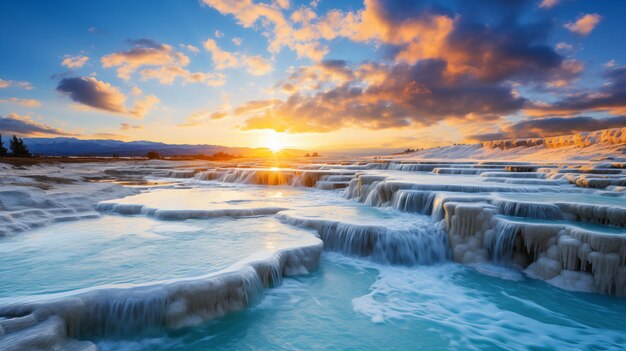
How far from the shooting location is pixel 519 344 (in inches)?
183

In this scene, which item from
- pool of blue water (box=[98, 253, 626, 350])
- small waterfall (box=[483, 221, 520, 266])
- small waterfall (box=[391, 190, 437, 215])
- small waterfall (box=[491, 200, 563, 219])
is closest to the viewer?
pool of blue water (box=[98, 253, 626, 350])

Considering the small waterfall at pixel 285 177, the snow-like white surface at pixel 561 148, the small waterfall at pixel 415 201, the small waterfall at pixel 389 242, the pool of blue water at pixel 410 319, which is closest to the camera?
the pool of blue water at pixel 410 319

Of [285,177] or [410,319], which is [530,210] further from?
[285,177]

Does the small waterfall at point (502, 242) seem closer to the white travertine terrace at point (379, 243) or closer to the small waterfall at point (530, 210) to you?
the white travertine terrace at point (379, 243)

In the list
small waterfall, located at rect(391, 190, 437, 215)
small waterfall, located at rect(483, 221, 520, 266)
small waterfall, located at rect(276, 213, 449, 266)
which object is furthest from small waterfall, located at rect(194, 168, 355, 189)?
→ small waterfall, located at rect(483, 221, 520, 266)

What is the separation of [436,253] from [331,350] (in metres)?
4.69

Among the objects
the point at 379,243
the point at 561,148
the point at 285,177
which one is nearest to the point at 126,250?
the point at 379,243

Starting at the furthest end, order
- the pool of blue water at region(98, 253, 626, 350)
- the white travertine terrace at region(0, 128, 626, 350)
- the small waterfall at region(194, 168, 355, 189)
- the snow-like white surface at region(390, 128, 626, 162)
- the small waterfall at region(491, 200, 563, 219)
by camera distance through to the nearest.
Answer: the snow-like white surface at region(390, 128, 626, 162) → the small waterfall at region(194, 168, 355, 189) → the small waterfall at region(491, 200, 563, 219) → the pool of blue water at region(98, 253, 626, 350) → the white travertine terrace at region(0, 128, 626, 350)

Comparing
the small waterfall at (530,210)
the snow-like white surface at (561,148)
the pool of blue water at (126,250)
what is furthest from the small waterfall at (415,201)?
the snow-like white surface at (561,148)

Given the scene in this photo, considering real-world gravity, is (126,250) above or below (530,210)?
below

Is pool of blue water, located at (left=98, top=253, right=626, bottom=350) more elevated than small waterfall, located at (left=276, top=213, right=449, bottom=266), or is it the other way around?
small waterfall, located at (left=276, top=213, right=449, bottom=266)

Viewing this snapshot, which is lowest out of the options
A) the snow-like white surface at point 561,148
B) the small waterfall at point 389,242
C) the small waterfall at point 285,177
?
the small waterfall at point 389,242

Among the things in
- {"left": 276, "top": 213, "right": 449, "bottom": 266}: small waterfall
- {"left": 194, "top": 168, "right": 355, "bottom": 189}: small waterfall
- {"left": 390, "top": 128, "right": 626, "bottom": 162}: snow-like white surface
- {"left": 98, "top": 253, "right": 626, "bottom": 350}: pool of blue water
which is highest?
{"left": 390, "top": 128, "right": 626, "bottom": 162}: snow-like white surface

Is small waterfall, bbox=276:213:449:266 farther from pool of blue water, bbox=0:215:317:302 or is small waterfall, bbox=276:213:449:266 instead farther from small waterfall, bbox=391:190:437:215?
small waterfall, bbox=391:190:437:215
